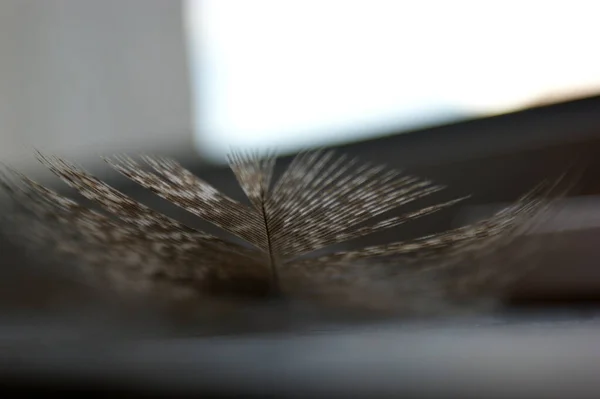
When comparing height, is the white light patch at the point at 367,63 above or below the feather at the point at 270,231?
above

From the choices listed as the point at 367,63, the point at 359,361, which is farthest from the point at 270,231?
the point at 367,63

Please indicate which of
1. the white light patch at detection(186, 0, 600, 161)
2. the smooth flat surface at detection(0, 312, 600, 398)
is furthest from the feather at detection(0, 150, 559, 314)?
the white light patch at detection(186, 0, 600, 161)

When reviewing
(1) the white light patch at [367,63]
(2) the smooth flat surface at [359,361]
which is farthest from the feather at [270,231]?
(1) the white light patch at [367,63]

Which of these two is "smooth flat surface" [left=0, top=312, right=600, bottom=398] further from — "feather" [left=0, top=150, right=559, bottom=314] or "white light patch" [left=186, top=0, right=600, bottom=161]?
"white light patch" [left=186, top=0, right=600, bottom=161]

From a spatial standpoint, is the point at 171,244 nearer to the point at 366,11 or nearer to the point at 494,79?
the point at 494,79

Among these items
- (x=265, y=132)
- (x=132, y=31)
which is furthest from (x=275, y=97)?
(x=132, y=31)

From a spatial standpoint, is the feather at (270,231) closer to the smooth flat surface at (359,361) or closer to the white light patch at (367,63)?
the smooth flat surface at (359,361)
